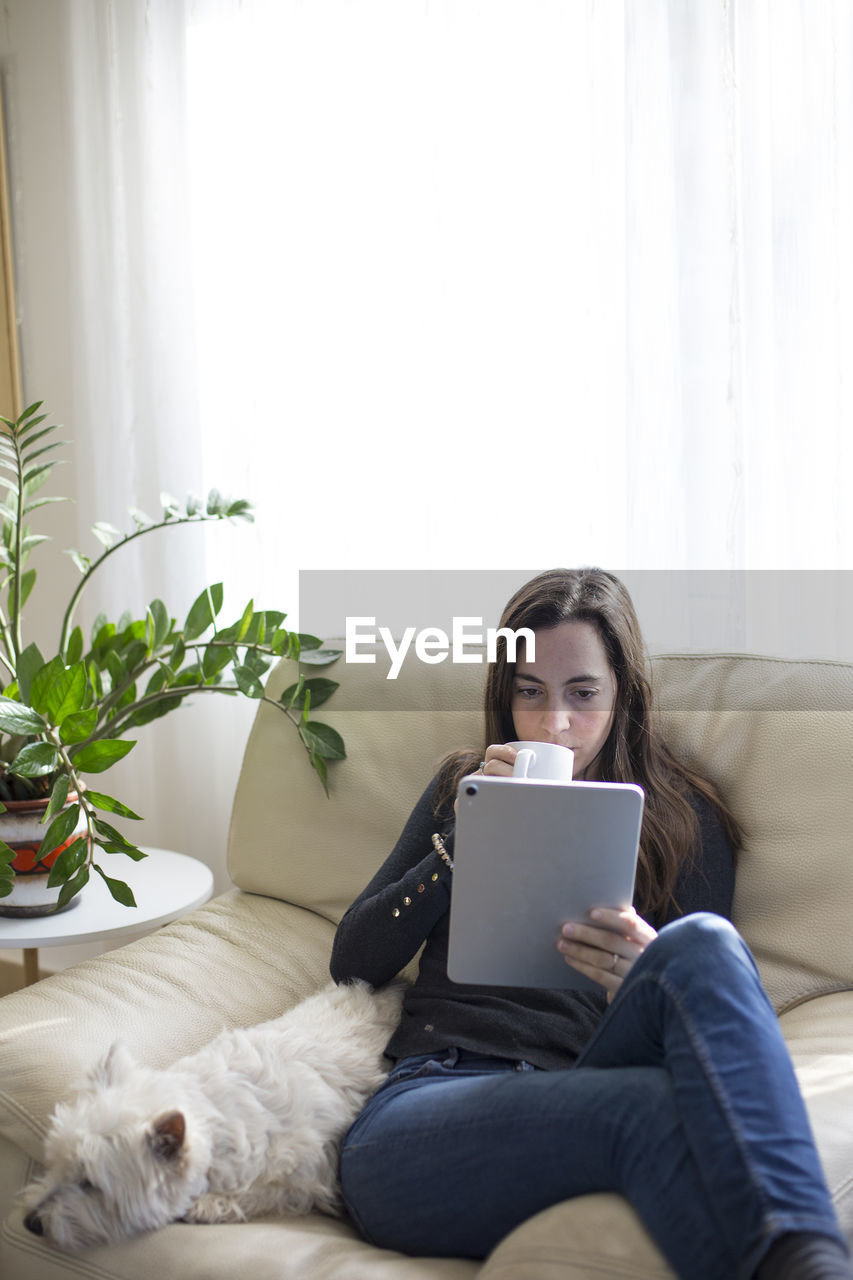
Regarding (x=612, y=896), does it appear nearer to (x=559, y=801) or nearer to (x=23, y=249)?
(x=559, y=801)

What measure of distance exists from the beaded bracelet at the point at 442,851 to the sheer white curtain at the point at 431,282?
29.6 inches

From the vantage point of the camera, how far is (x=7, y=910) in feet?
5.55

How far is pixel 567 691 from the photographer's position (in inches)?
54.3

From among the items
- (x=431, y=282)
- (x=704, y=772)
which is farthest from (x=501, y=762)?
(x=431, y=282)

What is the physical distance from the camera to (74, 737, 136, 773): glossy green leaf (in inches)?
62.3

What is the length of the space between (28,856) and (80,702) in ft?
0.89

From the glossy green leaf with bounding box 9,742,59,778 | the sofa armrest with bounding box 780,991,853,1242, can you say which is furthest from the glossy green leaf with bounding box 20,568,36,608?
the sofa armrest with bounding box 780,991,853,1242

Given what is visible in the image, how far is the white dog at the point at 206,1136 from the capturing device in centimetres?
105

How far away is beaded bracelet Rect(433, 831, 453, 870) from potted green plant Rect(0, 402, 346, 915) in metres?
0.37

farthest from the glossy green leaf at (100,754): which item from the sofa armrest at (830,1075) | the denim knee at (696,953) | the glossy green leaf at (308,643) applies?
the sofa armrest at (830,1075)

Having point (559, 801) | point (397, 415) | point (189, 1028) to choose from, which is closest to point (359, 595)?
point (397, 415)

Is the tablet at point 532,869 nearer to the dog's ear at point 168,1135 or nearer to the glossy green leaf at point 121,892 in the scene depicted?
the dog's ear at point 168,1135

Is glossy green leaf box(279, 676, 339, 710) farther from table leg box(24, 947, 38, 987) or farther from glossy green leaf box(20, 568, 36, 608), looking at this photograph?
table leg box(24, 947, 38, 987)

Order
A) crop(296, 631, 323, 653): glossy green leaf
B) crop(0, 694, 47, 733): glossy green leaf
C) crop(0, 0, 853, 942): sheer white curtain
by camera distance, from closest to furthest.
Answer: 1. crop(0, 694, 47, 733): glossy green leaf
2. crop(0, 0, 853, 942): sheer white curtain
3. crop(296, 631, 323, 653): glossy green leaf
